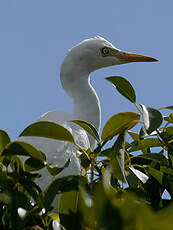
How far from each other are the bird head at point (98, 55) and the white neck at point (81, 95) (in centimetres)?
12

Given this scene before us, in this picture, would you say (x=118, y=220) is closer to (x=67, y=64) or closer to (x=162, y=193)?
(x=162, y=193)

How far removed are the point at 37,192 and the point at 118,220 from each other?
0.58 metres

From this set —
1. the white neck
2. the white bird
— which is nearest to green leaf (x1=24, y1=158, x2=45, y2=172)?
the white bird

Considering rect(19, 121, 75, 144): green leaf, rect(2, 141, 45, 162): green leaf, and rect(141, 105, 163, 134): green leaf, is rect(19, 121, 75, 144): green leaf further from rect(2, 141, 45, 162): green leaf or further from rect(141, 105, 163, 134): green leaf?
rect(141, 105, 163, 134): green leaf

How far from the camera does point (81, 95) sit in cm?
314

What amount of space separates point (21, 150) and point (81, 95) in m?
2.30

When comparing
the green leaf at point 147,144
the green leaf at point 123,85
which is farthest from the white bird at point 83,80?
the green leaf at point 123,85

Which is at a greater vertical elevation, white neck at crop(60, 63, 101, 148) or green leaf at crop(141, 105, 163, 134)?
green leaf at crop(141, 105, 163, 134)

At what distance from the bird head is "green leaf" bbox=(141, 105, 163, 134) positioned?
238 cm

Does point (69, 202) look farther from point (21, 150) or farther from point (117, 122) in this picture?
point (117, 122)

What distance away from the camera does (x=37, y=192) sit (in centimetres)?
94

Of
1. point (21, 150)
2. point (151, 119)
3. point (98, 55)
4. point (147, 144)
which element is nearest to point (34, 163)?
point (21, 150)

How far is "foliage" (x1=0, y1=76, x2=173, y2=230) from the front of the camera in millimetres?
392

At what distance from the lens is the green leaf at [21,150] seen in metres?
0.84
